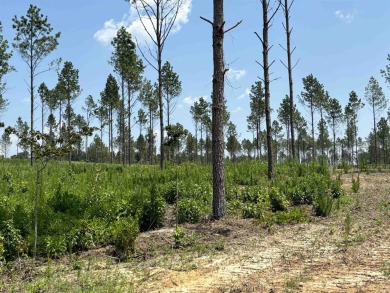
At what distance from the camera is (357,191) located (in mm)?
11195

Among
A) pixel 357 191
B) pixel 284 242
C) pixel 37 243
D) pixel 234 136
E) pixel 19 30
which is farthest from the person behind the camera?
pixel 234 136

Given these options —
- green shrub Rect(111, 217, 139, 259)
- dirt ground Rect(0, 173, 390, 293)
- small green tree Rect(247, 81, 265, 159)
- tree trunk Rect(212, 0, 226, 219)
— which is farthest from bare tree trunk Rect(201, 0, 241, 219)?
small green tree Rect(247, 81, 265, 159)

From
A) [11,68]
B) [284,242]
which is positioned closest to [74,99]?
[11,68]

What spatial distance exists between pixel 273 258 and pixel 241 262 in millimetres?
477

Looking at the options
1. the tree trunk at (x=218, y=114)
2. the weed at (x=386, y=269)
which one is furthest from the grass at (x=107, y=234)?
the weed at (x=386, y=269)

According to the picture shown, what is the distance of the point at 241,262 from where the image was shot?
16.4 feet

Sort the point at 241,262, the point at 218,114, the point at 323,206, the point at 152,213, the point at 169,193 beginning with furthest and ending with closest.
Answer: the point at 169,193, the point at 323,206, the point at 218,114, the point at 152,213, the point at 241,262

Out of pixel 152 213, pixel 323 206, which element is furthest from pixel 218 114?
pixel 323 206

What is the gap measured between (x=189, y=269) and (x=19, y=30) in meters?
24.2

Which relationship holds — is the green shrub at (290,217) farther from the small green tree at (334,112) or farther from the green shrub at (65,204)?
the small green tree at (334,112)

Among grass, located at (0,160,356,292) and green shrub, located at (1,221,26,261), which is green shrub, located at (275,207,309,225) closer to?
grass, located at (0,160,356,292)

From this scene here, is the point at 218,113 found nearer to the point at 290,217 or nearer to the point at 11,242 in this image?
the point at 290,217

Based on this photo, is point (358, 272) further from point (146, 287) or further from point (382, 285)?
point (146, 287)

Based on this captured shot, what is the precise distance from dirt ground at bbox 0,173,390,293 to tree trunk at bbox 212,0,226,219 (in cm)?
50
